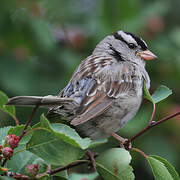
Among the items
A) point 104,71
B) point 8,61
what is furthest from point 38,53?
point 104,71

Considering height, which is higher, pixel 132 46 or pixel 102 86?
pixel 132 46

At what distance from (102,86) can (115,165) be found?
926 millimetres

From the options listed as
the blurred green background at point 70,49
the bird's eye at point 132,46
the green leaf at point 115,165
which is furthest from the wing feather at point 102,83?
the blurred green background at point 70,49

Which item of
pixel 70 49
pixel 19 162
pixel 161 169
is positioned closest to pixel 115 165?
pixel 161 169

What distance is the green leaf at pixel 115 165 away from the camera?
209 centimetres

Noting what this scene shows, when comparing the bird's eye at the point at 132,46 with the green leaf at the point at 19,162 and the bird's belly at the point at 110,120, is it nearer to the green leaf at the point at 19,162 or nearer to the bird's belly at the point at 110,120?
the bird's belly at the point at 110,120

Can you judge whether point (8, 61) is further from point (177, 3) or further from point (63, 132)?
point (63, 132)

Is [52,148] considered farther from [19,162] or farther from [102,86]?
[102,86]

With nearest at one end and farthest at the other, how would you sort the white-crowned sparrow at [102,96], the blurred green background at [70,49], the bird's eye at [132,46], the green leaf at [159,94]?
the green leaf at [159,94]
the white-crowned sparrow at [102,96]
the bird's eye at [132,46]
the blurred green background at [70,49]

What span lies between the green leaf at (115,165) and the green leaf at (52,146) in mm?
187

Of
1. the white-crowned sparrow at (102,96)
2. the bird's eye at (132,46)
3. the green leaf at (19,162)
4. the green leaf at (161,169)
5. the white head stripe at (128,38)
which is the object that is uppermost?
the white head stripe at (128,38)

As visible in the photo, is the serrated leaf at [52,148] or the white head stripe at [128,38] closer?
the serrated leaf at [52,148]

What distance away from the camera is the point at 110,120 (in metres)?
2.89

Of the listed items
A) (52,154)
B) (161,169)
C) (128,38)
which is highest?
(128,38)
